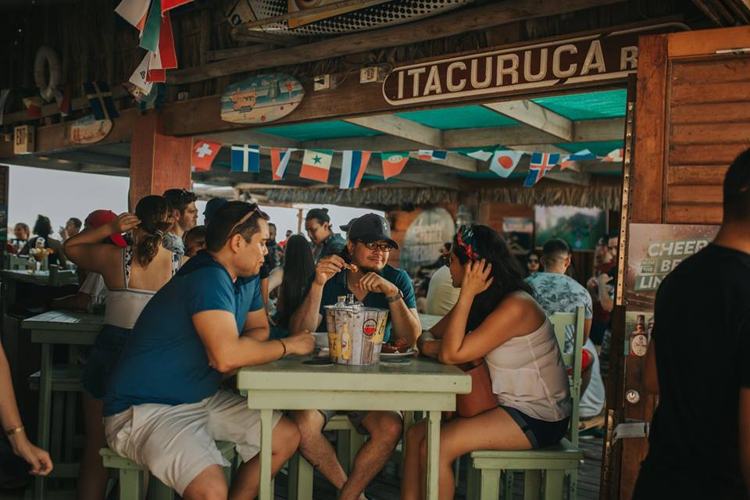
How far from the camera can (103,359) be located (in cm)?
371

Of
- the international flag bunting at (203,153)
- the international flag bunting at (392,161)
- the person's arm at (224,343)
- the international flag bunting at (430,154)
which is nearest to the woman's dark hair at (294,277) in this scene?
the person's arm at (224,343)

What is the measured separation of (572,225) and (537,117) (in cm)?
761

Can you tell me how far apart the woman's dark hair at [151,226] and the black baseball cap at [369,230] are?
1.03m

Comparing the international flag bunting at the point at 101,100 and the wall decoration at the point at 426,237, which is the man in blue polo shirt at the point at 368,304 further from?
the wall decoration at the point at 426,237

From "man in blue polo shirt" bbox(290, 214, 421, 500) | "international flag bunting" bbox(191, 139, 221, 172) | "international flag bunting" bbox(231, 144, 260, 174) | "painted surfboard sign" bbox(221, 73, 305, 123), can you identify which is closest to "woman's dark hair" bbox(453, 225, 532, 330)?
"man in blue polo shirt" bbox(290, 214, 421, 500)

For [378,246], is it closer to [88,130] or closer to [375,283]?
[375,283]

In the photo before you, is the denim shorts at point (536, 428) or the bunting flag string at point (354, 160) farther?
the bunting flag string at point (354, 160)

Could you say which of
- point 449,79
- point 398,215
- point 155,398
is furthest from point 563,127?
point 398,215

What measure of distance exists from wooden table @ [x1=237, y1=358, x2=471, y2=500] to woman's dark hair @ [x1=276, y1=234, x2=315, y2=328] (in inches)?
71.4

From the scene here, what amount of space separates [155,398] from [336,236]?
3608mm

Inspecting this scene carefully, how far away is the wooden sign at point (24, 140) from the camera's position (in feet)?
27.1

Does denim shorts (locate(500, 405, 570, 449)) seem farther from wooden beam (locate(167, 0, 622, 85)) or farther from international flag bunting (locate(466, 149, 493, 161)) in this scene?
international flag bunting (locate(466, 149, 493, 161))

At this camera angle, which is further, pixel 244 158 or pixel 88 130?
pixel 244 158

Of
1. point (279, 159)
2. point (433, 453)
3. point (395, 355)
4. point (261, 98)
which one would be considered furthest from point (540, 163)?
point (433, 453)
